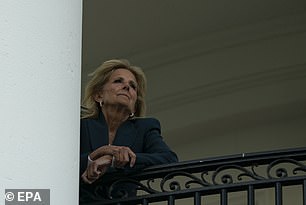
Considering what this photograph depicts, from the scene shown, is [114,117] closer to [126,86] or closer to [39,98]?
[126,86]

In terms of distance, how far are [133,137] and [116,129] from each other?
115 millimetres

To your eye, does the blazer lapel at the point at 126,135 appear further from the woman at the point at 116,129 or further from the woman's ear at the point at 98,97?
the woman's ear at the point at 98,97

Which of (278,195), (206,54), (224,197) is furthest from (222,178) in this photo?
(206,54)

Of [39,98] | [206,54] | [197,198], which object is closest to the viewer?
[39,98]

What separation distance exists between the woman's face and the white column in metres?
1.05

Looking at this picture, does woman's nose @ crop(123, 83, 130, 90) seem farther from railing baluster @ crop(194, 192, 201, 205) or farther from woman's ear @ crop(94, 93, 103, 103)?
railing baluster @ crop(194, 192, 201, 205)

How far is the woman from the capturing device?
6809 millimetres

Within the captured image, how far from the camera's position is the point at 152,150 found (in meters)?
7.06

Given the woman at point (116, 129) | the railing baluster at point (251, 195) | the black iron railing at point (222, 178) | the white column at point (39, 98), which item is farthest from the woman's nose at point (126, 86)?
the white column at point (39, 98)

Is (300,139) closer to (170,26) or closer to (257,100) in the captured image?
(257,100)

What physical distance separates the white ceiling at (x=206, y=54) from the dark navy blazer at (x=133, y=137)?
312 cm

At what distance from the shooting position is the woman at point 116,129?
6.81m

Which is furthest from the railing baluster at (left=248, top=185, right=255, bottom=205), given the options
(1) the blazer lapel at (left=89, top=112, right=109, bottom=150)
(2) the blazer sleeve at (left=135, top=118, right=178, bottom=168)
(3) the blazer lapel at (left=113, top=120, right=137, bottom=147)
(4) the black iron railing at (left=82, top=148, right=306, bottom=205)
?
(1) the blazer lapel at (left=89, top=112, right=109, bottom=150)

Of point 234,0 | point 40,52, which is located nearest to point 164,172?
point 40,52
